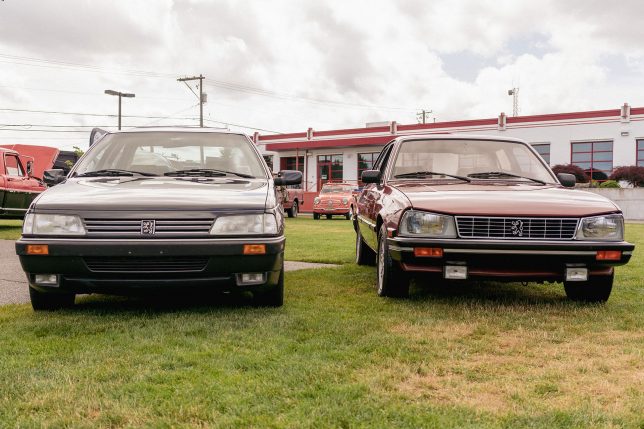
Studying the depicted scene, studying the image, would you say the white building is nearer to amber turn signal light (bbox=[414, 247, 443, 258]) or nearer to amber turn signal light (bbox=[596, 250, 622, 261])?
amber turn signal light (bbox=[596, 250, 622, 261])

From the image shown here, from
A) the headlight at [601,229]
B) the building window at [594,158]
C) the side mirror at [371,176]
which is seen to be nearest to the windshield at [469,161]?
the side mirror at [371,176]

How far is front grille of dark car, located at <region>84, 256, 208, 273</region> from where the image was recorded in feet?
14.0

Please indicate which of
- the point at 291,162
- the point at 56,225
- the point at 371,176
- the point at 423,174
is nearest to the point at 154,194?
the point at 56,225

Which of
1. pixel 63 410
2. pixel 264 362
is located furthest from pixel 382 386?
pixel 63 410

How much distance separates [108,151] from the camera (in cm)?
568

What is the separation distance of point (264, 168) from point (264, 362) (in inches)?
99.0

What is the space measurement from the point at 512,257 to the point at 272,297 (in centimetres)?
185

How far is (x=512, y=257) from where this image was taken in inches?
184

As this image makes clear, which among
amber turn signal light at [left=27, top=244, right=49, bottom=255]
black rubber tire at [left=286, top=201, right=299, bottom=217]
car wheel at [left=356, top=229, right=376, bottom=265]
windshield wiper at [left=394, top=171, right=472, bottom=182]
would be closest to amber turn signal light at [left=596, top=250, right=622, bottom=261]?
windshield wiper at [left=394, top=171, right=472, bottom=182]

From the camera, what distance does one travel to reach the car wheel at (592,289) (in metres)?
5.13

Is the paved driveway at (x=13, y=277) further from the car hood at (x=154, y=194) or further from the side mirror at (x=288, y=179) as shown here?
the side mirror at (x=288, y=179)

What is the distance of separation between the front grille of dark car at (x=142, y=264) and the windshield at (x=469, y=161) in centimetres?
258

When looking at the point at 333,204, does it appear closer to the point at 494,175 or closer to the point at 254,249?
the point at 494,175

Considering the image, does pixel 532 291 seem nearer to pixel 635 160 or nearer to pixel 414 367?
pixel 414 367
